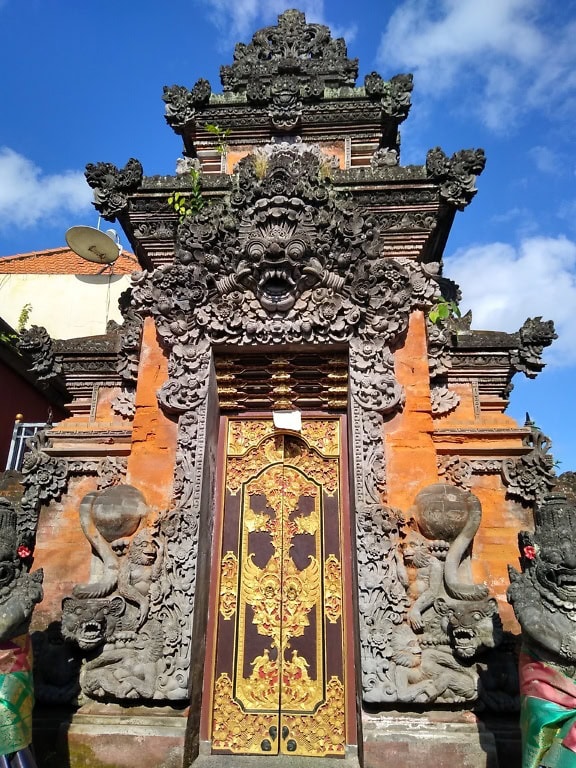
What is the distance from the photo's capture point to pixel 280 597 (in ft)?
21.0

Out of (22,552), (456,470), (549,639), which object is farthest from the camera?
(456,470)

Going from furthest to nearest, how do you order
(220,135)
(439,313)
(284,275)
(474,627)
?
(220,135) → (439,313) → (284,275) → (474,627)

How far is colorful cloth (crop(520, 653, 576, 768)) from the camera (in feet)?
12.7

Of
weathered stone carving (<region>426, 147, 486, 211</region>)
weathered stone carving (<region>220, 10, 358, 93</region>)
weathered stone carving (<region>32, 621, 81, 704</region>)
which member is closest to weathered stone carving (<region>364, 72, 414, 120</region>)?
weathered stone carving (<region>220, 10, 358, 93</region>)

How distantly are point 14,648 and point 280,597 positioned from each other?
2887mm

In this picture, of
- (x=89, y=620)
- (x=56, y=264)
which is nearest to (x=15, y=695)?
(x=89, y=620)

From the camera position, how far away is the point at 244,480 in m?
6.91

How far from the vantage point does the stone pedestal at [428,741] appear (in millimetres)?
4977

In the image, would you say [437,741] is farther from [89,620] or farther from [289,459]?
[89,620]

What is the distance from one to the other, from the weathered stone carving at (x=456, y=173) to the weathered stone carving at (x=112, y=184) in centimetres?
391

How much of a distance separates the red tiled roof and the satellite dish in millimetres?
1505

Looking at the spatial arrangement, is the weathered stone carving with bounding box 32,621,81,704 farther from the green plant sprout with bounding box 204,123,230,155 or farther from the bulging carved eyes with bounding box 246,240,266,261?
the green plant sprout with bounding box 204,123,230,155

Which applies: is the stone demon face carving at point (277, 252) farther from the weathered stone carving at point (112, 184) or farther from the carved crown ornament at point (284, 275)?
the weathered stone carving at point (112, 184)

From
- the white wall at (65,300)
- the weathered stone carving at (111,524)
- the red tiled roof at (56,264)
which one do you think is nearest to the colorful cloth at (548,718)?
the weathered stone carving at (111,524)
